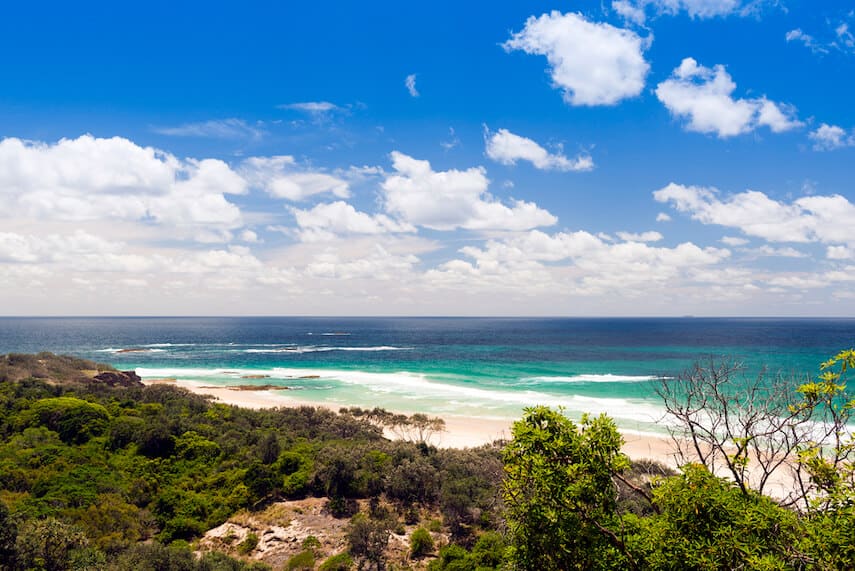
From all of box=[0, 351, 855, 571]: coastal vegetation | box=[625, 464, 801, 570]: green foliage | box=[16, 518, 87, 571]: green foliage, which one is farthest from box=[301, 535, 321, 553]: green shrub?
box=[625, 464, 801, 570]: green foliage

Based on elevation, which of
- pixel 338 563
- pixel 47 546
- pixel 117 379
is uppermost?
pixel 47 546

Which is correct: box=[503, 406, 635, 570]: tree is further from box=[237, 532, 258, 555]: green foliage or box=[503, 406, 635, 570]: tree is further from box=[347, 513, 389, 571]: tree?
box=[237, 532, 258, 555]: green foliage

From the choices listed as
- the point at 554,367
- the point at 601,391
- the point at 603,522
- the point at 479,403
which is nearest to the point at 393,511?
the point at 603,522

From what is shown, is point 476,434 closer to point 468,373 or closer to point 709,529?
point 709,529

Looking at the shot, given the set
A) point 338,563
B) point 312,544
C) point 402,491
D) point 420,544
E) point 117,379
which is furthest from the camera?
point 117,379

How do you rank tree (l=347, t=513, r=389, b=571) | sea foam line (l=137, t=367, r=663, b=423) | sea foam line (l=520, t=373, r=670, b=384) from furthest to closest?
1. sea foam line (l=520, t=373, r=670, b=384)
2. sea foam line (l=137, t=367, r=663, b=423)
3. tree (l=347, t=513, r=389, b=571)

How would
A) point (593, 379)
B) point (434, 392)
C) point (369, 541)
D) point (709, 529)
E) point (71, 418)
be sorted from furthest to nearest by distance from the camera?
1. point (593, 379)
2. point (434, 392)
3. point (71, 418)
4. point (369, 541)
5. point (709, 529)

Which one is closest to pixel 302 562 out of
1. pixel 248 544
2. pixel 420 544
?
pixel 248 544
